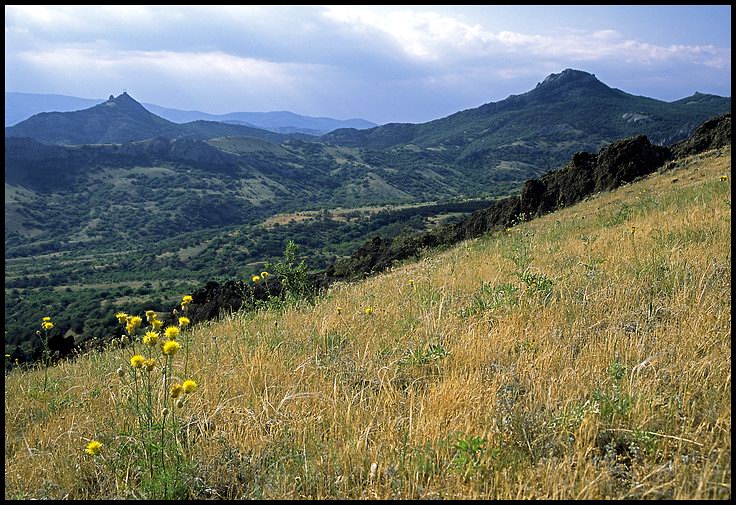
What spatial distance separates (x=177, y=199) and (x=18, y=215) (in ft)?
117

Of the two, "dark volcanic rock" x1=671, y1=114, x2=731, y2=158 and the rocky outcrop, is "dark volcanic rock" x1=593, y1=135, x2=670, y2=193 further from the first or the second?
"dark volcanic rock" x1=671, y1=114, x2=731, y2=158

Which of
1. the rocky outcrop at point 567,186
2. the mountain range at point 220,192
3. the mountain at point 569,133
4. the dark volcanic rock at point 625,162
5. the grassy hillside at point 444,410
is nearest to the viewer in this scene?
the grassy hillside at point 444,410

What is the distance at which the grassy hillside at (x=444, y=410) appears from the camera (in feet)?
6.40

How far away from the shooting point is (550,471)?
188cm

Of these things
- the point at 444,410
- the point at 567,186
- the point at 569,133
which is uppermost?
the point at 569,133

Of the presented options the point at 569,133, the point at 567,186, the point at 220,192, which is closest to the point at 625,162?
the point at 567,186

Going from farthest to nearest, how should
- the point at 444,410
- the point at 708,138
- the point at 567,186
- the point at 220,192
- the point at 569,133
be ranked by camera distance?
the point at 569,133
the point at 220,192
the point at 708,138
the point at 567,186
the point at 444,410

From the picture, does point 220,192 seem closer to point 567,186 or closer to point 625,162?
point 567,186

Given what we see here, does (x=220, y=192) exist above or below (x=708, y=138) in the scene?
below

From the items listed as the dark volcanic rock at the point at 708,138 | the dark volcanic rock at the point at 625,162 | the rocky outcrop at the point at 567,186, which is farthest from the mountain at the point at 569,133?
the dark volcanic rock at the point at 625,162

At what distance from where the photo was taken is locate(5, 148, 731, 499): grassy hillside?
1952 mm

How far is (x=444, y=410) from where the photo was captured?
7.83 ft

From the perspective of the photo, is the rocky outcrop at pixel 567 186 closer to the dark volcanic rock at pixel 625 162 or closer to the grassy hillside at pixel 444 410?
the dark volcanic rock at pixel 625 162

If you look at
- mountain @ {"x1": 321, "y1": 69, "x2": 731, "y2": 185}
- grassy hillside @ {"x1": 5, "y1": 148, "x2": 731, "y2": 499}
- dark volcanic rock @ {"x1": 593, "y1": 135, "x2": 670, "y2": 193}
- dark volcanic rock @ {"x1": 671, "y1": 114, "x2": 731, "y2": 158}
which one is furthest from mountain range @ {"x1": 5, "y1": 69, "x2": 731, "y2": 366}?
grassy hillside @ {"x1": 5, "y1": 148, "x2": 731, "y2": 499}
